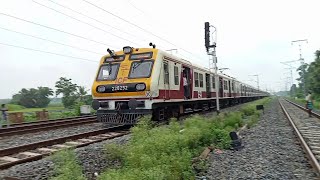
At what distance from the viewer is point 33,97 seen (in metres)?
65.8

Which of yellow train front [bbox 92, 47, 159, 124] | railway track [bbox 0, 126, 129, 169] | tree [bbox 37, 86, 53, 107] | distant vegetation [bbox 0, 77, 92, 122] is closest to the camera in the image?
railway track [bbox 0, 126, 129, 169]

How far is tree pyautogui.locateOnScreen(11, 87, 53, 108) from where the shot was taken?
64056 mm

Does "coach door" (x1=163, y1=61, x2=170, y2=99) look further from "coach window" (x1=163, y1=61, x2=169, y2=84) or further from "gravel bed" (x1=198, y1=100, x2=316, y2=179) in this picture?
"gravel bed" (x1=198, y1=100, x2=316, y2=179)

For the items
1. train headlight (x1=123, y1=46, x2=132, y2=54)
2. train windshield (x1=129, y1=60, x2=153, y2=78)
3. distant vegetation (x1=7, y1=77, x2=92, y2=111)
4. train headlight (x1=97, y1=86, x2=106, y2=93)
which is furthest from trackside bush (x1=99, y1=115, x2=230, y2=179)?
distant vegetation (x1=7, y1=77, x2=92, y2=111)

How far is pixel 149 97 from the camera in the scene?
1173 cm

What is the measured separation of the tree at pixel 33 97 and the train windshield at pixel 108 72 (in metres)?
54.8

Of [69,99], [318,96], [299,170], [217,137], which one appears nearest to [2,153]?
[217,137]

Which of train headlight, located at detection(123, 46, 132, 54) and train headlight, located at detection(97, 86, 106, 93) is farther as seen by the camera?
train headlight, located at detection(123, 46, 132, 54)

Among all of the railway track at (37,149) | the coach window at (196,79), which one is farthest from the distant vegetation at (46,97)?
the railway track at (37,149)

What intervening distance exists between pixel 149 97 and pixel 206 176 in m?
5.80

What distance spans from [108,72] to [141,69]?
1.49 meters

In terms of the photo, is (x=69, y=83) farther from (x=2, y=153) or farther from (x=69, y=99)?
(x=2, y=153)

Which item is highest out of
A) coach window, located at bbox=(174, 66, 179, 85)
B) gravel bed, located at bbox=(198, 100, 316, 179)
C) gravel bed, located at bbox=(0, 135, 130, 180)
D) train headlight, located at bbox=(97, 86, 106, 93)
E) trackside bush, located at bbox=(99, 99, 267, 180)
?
coach window, located at bbox=(174, 66, 179, 85)

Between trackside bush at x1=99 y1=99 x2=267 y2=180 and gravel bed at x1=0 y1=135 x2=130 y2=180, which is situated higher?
trackside bush at x1=99 y1=99 x2=267 y2=180
